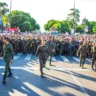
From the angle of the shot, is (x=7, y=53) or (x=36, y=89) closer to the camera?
(x=36, y=89)

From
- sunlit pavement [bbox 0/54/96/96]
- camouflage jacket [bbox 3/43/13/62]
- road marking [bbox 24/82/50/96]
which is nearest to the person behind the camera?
road marking [bbox 24/82/50/96]

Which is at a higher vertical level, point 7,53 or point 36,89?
point 7,53

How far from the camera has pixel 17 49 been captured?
30.4 m

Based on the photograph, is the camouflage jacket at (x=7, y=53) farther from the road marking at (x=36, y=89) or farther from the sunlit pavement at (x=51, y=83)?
the road marking at (x=36, y=89)

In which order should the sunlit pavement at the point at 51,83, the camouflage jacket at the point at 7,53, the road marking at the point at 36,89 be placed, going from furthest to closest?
the camouflage jacket at the point at 7,53, the sunlit pavement at the point at 51,83, the road marking at the point at 36,89

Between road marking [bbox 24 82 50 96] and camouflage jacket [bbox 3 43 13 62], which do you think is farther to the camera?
camouflage jacket [bbox 3 43 13 62]

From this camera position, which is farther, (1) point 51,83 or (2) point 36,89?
(1) point 51,83

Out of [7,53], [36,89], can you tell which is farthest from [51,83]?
[7,53]

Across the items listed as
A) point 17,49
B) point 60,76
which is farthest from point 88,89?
point 17,49

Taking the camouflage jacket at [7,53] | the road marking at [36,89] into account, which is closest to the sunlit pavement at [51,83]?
the road marking at [36,89]

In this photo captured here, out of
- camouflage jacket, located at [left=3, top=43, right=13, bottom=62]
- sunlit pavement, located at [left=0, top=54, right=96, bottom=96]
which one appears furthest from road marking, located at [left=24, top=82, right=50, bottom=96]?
camouflage jacket, located at [left=3, top=43, right=13, bottom=62]

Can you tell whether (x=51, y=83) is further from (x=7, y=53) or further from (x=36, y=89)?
(x=7, y=53)

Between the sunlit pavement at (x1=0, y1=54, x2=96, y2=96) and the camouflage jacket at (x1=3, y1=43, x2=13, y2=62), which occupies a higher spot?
the camouflage jacket at (x1=3, y1=43, x2=13, y2=62)

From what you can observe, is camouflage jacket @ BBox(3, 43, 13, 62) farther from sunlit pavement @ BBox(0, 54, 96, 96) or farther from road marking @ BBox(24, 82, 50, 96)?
road marking @ BBox(24, 82, 50, 96)
